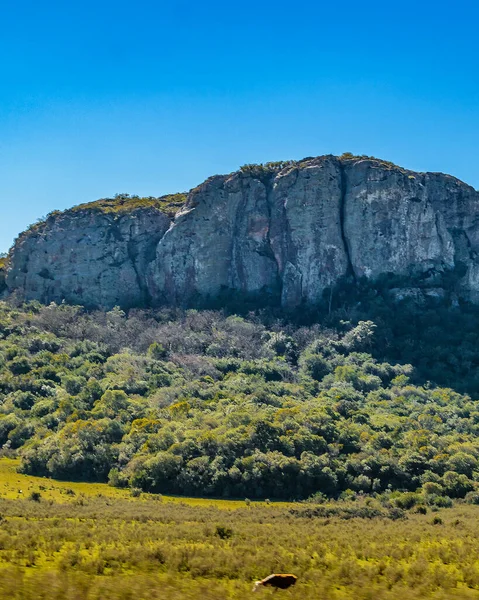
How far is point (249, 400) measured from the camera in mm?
82438

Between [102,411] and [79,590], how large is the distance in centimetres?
6707

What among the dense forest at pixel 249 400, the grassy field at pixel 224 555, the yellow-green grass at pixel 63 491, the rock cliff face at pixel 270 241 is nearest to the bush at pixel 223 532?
the grassy field at pixel 224 555

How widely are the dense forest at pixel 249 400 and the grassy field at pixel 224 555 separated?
1593 cm

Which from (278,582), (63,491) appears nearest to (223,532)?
(278,582)

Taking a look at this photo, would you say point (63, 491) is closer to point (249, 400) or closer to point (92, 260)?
point (249, 400)

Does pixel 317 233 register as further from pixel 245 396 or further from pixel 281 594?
pixel 281 594

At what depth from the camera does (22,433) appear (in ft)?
262

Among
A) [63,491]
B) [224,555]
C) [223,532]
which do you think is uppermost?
[224,555]

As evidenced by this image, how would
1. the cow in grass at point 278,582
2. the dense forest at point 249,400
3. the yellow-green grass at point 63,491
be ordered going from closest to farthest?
the cow in grass at point 278,582
the yellow-green grass at point 63,491
the dense forest at point 249,400

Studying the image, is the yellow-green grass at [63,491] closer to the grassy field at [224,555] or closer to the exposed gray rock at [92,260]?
the grassy field at [224,555]

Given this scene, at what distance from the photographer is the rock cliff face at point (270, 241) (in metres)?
123

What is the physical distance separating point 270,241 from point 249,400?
55.9 m

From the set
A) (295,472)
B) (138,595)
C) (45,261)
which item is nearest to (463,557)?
(138,595)

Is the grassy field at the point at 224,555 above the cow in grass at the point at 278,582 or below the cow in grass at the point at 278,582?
below
